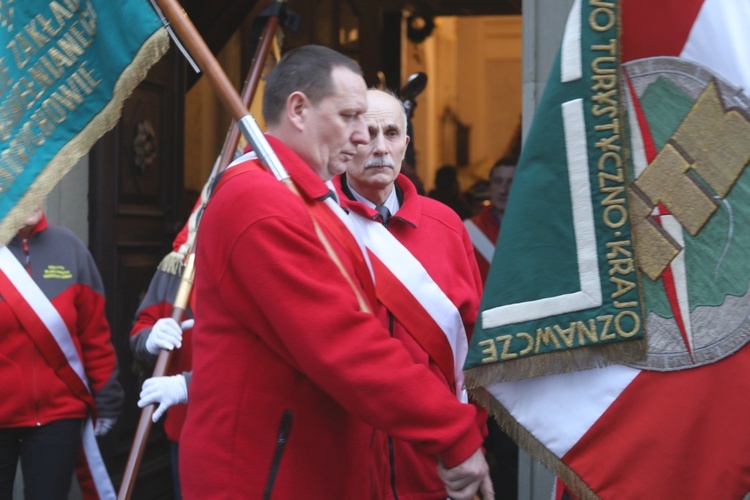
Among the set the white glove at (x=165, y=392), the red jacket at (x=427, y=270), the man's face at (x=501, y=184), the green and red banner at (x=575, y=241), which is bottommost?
the man's face at (x=501, y=184)

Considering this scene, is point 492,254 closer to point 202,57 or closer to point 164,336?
point 164,336

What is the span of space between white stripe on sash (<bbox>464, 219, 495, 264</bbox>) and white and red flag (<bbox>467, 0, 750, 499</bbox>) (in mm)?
3342

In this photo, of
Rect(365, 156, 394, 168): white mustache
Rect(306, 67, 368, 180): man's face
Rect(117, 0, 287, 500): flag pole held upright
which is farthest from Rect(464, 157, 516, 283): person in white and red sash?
Rect(306, 67, 368, 180): man's face

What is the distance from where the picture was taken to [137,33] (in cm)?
306

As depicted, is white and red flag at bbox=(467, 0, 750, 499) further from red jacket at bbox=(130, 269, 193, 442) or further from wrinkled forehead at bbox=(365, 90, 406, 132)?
red jacket at bbox=(130, 269, 193, 442)

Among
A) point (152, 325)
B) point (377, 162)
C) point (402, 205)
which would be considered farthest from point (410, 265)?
point (152, 325)

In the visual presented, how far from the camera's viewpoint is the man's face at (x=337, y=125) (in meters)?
2.94

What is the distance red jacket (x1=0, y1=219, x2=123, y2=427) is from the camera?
14.9ft

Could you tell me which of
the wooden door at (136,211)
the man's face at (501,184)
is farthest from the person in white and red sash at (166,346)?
the man's face at (501,184)

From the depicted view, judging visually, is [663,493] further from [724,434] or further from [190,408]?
[190,408]

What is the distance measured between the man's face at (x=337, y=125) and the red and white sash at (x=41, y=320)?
81.9 inches

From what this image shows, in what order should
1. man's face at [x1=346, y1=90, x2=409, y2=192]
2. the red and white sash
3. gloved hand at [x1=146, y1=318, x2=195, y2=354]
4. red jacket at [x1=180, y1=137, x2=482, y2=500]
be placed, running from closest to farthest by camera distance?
red jacket at [x1=180, y1=137, x2=482, y2=500]
man's face at [x1=346, y1=90, x2=409, y2=192]
gloved hand at [x1=146, y1=318, x2=195, y2=354]
the red and white sash

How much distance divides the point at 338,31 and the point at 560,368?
6.29 meters

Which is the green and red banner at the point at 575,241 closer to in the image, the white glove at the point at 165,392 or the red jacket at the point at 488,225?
the white glove at the point at 165,392
